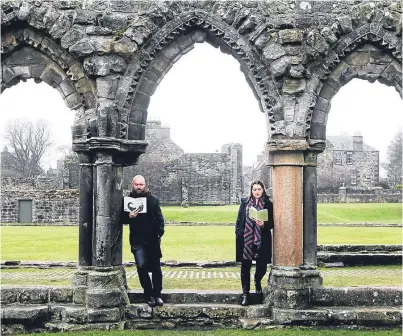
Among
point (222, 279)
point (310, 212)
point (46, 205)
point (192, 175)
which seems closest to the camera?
point (310, 212)

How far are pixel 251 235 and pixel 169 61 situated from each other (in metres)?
2.54

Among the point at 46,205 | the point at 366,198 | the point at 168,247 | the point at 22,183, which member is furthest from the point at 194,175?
the point at 168,247

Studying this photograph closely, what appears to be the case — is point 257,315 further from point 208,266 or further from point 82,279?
point 208,266

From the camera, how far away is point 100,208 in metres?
7.54

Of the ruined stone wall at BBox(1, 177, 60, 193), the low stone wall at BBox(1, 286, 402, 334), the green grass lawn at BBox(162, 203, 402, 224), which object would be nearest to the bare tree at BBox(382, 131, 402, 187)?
the green grass lawn at BBox(162, 203, 402, 224)

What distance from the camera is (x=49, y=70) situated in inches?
312

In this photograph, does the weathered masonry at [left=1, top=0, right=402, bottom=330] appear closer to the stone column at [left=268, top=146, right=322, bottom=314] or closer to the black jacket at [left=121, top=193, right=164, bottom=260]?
the stone column at [left=268, top=146, right=322, bottom=314]

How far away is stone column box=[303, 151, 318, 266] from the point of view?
771 centimetres

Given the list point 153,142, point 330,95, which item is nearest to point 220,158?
point 153,142

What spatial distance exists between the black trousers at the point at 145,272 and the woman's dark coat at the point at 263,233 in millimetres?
1047

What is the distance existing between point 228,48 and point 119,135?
1.84 metres

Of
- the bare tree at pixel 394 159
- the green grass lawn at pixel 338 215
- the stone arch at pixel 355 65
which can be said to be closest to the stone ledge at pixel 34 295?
the stone arch at pixel 355 65

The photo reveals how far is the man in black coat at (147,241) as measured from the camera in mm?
7418

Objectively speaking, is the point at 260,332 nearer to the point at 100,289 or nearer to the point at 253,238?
the point at 253,238
